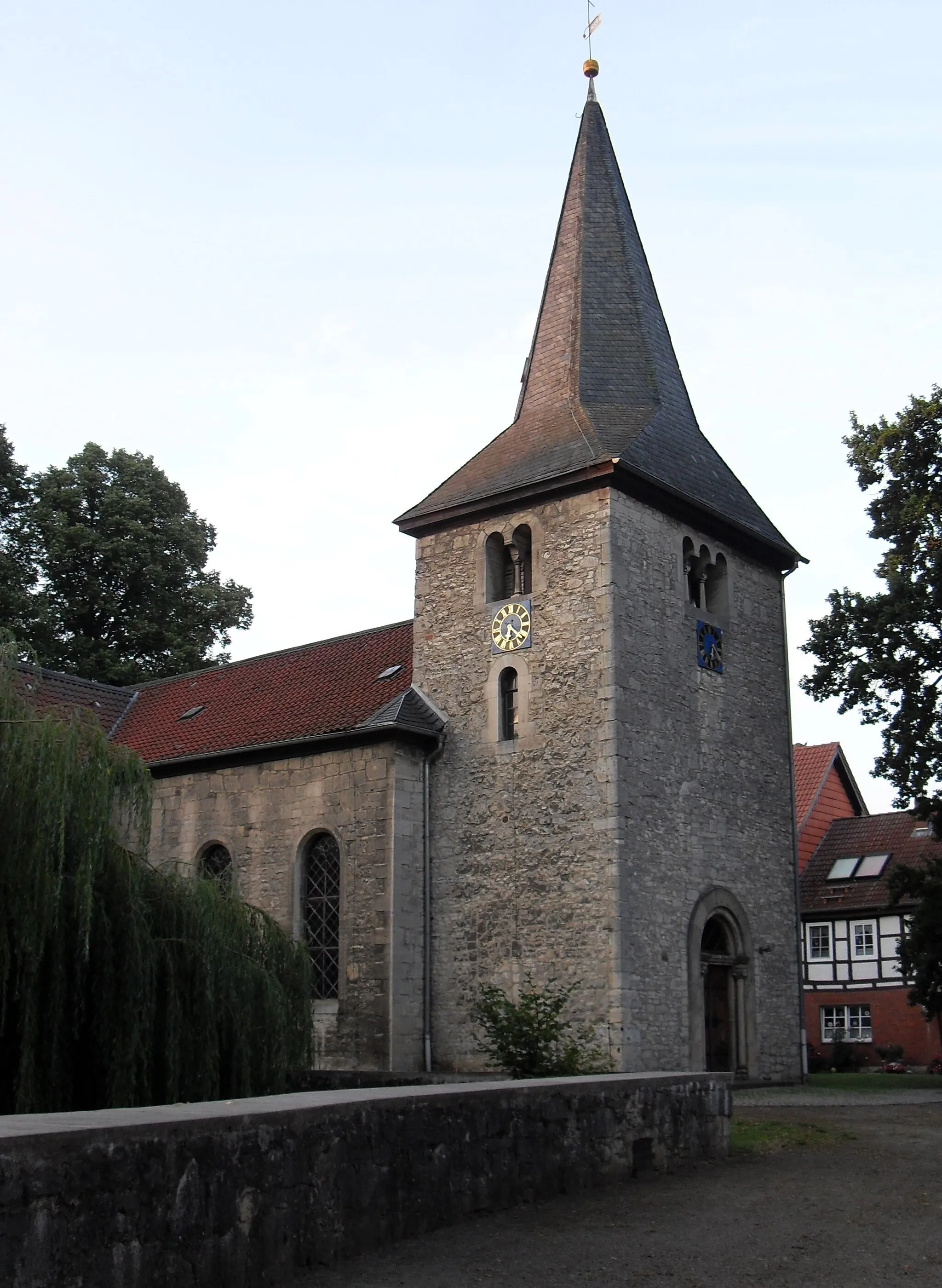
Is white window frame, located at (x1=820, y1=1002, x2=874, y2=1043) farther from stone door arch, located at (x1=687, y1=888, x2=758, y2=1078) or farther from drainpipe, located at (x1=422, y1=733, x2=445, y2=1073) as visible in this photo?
drainpipe, located at (x1=422, y1=733, x2=445, y2=1073)

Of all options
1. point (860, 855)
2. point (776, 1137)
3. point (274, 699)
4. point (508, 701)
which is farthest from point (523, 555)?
point (860, 855)

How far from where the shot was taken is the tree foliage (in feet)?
68.8

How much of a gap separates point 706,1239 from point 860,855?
27633 mm

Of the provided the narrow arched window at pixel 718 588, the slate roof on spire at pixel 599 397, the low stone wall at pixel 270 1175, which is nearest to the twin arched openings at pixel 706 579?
the narrow arched window at pixel 718 588

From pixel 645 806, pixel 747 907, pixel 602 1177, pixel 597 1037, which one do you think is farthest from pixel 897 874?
pixel 602 1177

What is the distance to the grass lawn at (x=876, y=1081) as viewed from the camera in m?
21.1

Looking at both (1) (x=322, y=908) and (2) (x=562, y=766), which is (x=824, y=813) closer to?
(2) (x=562, y=766)

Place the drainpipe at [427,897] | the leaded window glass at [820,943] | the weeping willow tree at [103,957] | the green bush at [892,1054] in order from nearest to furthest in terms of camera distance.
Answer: the weeping willow tree at [103,957] → the drainpipe at [427,897] → the green bush at [892,1054] → the leaded window glass at [820,943]

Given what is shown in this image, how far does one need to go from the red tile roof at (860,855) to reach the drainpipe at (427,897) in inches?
571

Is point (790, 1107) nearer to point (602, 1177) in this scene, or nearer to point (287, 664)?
point (602, 1177)

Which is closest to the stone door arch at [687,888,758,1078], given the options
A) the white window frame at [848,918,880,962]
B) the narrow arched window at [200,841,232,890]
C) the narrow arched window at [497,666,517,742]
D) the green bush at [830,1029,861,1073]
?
the narrow arched window at [497,666,517,742]

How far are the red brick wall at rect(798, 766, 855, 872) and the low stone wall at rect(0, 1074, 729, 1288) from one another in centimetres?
2617

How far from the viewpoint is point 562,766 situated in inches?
743

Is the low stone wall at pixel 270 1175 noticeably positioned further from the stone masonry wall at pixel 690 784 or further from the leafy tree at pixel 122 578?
the leafy tree at pixel 122 578
